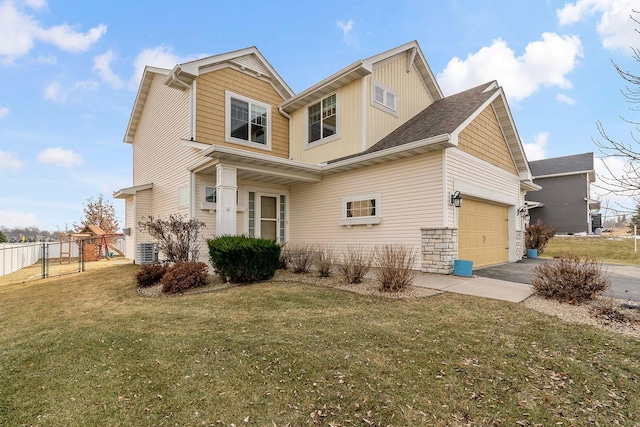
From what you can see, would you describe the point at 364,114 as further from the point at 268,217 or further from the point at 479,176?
the point at 268,217

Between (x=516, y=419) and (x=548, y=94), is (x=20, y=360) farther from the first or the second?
(x=548, y=94)

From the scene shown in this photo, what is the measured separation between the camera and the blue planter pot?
25.0 feet

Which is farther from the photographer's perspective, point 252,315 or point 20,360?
point 252,315

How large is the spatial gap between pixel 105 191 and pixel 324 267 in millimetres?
24782

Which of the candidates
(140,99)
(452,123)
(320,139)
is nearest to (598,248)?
(452,123)

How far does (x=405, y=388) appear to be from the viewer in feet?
9.16

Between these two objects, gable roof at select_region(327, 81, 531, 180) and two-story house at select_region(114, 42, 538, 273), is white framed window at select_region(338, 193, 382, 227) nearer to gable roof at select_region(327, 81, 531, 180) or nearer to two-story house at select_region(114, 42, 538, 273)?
two-story house at select_region(114, 42, 538, 273)

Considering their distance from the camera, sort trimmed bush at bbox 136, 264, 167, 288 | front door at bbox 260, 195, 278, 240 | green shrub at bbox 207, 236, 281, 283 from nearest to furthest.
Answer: green shrub at bbox 207, 236, 281, 283
trimmed bush at bbox 136, 264, 167, 288
front door at bbox 260, 195, 278, 240

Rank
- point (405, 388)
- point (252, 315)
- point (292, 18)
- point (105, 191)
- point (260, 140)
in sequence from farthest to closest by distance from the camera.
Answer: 1. point (105, 191)
2. point (292, 18)
3. point (260, 140)
4. point (252, 315)
5. point (405, 388)

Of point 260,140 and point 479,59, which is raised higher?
point 479,59

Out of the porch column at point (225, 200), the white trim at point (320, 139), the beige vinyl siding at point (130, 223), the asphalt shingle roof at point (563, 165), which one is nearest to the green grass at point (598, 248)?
the asphalt shingle roof at point (563, 165)

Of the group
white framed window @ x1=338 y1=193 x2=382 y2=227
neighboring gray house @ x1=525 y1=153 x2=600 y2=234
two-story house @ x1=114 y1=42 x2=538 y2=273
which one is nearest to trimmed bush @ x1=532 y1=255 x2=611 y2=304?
two-story house @ x1=114 y1=42 x2=538 y2=273

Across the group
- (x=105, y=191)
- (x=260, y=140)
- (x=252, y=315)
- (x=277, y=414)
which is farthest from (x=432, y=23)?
(x=105, y=191)

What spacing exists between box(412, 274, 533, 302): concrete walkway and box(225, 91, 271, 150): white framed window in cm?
771
